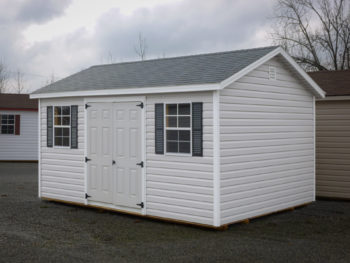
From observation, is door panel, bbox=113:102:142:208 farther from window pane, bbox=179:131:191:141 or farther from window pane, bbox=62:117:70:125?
window pane, bbox=62:117:70:125

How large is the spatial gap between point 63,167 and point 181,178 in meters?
3.37

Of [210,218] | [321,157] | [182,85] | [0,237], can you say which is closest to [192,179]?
[210,218]

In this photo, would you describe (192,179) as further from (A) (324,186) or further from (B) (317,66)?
(B) (317,66)

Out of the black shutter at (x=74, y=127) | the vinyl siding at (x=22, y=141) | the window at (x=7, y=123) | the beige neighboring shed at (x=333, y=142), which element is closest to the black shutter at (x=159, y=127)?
the black shutter at (x=74, y=127)

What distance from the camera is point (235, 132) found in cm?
908

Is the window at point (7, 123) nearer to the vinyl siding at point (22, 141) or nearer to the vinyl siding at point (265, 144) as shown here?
the vinyl siding at point (22, 141)

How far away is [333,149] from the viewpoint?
12.3 meters

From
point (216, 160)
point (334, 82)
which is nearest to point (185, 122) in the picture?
point (216, 160)

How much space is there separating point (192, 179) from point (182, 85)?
1.62 metres

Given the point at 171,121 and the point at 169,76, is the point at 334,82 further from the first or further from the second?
the point at 171,121

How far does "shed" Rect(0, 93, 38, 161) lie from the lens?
72.3 ft

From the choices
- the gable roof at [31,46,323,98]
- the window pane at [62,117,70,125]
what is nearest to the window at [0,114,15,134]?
the gable roof at [31,46,323,98]

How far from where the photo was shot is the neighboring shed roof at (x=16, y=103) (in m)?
21.9

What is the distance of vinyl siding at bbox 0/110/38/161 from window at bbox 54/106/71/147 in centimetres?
1126
